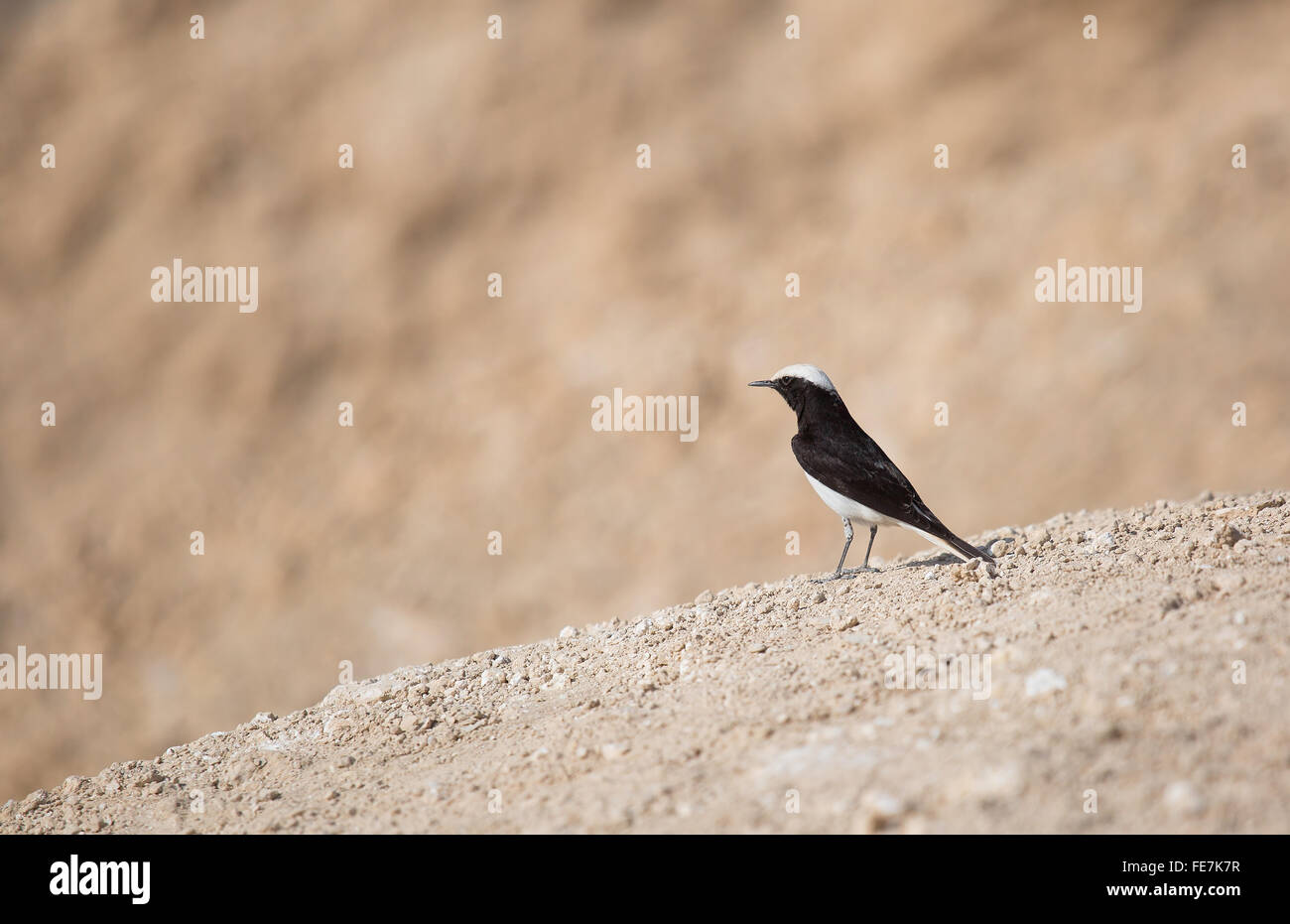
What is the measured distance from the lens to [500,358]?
20.3 m

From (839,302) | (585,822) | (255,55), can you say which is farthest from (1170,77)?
(585,822)

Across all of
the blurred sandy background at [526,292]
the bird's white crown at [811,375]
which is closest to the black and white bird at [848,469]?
the bird's white crown at [811,375]

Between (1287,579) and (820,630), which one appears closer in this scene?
(1287,579)

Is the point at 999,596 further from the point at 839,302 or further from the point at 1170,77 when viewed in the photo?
the point at 1170,77

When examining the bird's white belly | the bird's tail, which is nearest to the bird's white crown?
the bird's white belly

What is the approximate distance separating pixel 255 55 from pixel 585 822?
811 inches

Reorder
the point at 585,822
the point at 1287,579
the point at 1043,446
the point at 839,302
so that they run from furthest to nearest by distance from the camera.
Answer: the point at 839,302, the point at 1043,446, the point at 1287,579, the point at 585,822

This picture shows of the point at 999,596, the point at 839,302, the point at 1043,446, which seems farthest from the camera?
the point at 839,302

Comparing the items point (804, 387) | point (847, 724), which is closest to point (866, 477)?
point (804, 387)

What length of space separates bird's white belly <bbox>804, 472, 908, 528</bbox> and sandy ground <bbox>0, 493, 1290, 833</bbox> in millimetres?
377

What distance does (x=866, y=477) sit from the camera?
6730mm

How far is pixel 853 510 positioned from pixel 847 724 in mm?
3036

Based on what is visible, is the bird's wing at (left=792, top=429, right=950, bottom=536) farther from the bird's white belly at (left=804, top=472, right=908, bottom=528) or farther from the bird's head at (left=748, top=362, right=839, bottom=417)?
the bird's head at (left=748, top=362, right=839, bottom=417)

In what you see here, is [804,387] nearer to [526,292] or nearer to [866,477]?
[866,477]
